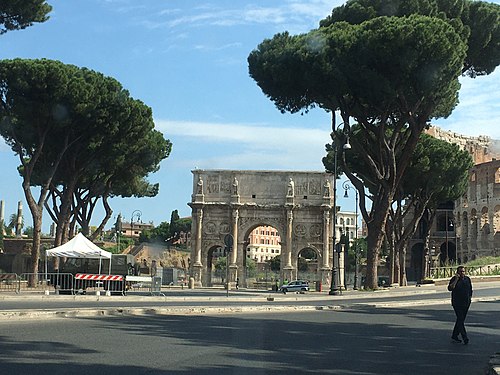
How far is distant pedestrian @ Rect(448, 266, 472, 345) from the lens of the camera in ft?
39.4

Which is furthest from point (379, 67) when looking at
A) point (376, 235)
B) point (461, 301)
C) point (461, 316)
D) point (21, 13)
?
point (461, 316)

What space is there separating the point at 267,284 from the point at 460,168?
20088 millimetres

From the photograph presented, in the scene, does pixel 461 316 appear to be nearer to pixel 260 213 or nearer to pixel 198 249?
pixel 198 249

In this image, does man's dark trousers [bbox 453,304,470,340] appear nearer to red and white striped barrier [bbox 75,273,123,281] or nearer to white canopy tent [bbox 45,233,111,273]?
red and white striped barrier [bbox 75,273,123,281]

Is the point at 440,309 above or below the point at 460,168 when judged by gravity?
below

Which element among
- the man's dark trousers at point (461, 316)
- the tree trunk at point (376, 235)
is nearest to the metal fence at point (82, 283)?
the tree trunk at point (376, 235)

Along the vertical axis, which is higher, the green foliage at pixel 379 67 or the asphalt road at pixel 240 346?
the green foliage at pixel 379 67

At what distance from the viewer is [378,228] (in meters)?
31.0

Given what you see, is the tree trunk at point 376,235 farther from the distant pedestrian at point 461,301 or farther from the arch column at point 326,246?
the arch column at point 326,246

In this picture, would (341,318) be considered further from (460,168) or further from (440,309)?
(460,168)

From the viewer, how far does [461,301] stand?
1212 cm

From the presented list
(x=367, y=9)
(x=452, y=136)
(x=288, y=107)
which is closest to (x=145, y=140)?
(x=288, y=107)

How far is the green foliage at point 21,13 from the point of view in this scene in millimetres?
23641

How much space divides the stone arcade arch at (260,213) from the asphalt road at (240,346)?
41.3m
